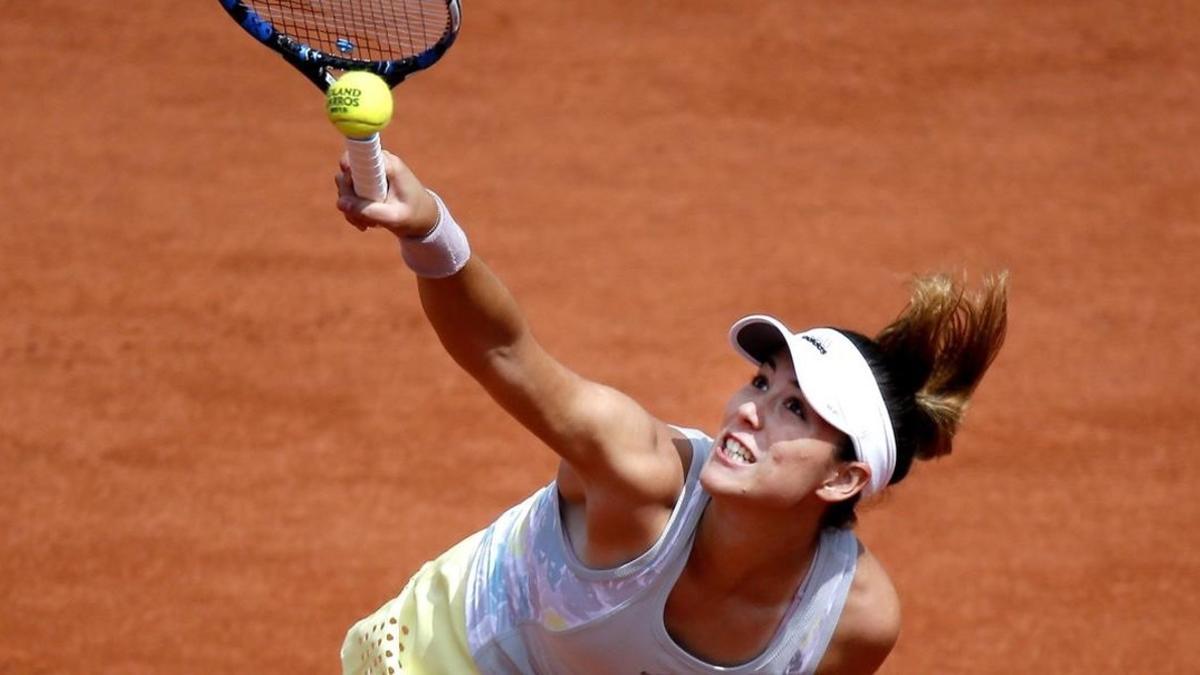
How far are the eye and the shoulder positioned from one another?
34 cm

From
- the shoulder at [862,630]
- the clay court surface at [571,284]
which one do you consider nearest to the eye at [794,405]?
the shoulder at [862,630]

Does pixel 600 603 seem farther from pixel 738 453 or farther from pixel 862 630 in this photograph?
pixel 862 630

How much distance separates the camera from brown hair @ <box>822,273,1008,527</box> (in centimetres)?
313

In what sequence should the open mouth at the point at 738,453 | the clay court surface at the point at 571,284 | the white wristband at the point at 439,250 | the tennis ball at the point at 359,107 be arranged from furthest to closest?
the clay court surface at the point at 571,284, the open mouth at the point at 738,453, the white wristband at the point at 439,250, the tennis ball at the point at 359,107

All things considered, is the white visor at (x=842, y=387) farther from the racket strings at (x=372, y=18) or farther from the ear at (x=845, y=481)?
the racket strings at (x=372, y=18)

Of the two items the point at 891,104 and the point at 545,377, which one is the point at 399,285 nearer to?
the point at 891,104

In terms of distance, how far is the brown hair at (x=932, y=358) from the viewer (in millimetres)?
3135

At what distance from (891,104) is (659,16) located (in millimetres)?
1091

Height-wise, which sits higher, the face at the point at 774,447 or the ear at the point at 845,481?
the face at the point at 774,447

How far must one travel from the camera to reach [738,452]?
2924 millimetres

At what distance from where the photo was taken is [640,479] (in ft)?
9.20

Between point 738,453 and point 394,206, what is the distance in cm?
80

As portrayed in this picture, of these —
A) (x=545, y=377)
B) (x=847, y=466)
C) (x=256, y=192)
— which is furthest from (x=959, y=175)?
(x=545, y=377)

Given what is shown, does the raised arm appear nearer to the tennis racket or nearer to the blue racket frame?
the tennis racket
